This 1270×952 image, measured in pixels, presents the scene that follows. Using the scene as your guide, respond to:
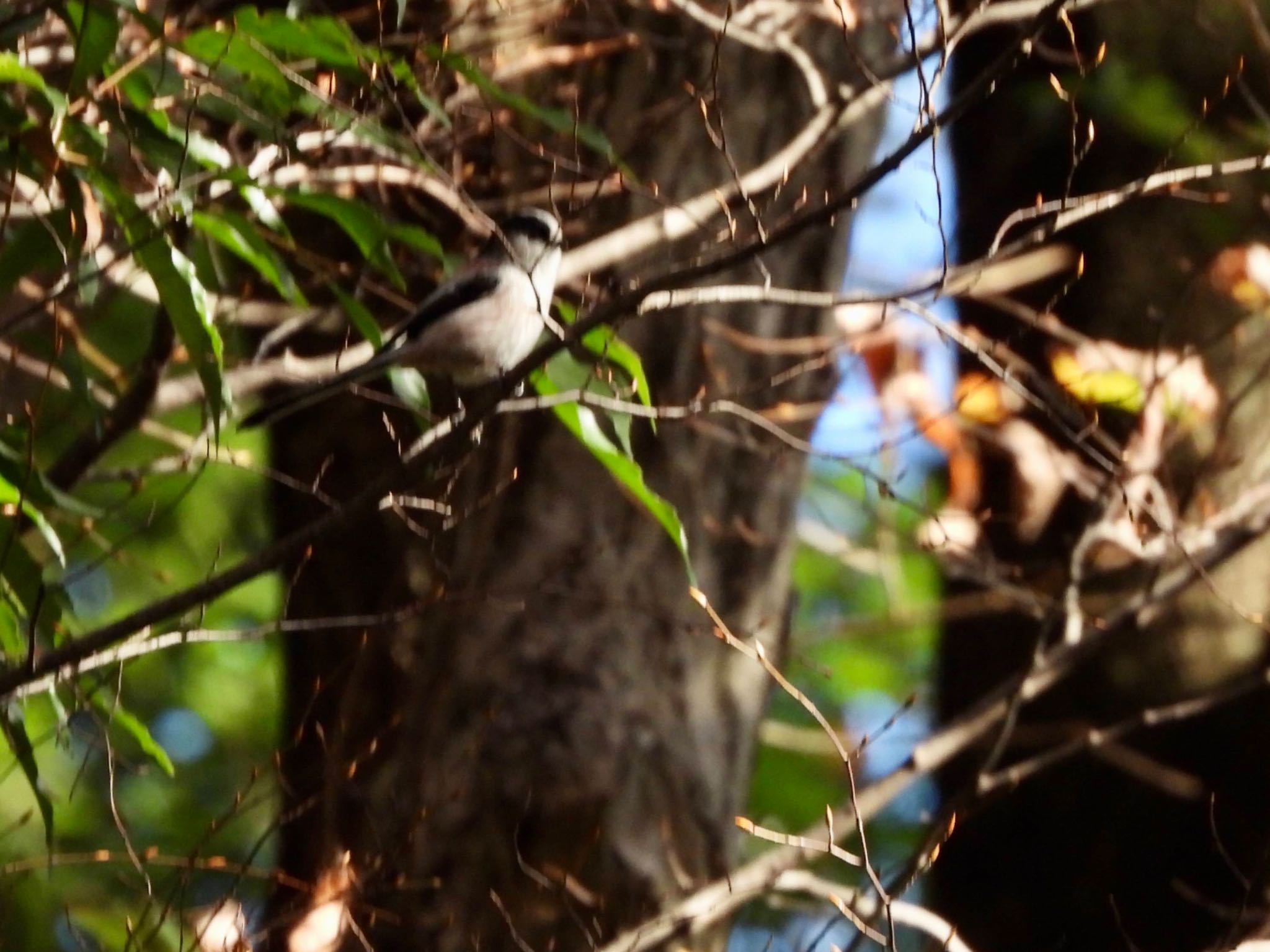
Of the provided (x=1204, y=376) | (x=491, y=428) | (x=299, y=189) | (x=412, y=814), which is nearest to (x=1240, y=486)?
(x=1204, y=376)

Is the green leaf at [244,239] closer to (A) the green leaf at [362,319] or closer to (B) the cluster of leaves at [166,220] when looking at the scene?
(B) the cluster of leaves at [166,220]

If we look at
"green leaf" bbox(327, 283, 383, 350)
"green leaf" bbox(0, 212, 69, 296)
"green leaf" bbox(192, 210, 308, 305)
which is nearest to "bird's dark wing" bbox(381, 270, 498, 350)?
"green leaf" bbox(327, 283, 383, 350)

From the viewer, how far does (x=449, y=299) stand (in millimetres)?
3781

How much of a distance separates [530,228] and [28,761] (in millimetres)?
1801

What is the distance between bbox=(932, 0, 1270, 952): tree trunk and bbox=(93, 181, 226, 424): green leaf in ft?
8.45

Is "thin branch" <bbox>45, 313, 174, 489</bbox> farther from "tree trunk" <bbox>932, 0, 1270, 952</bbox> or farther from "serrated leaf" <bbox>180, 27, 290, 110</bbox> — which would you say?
"tree trunk" <bbox>932, 0, 1270, 952</bbox>

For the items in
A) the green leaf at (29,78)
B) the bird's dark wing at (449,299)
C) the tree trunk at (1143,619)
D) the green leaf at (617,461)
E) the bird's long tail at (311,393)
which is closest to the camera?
the green leaf at (29,78)

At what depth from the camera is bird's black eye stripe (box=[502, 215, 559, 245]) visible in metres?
3.58

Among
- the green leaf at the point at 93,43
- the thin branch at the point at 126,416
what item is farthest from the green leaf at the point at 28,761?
the green leaf at the point at 93,43

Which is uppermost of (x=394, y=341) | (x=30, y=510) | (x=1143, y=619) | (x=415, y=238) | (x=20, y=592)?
(x=415, y=238)

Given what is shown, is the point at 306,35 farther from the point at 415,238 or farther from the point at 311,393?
the point at 311,393

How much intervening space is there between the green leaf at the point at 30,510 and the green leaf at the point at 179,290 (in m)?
0.35

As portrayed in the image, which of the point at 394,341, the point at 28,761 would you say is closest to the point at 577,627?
the point at 394,341

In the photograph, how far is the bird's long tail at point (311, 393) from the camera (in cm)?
333
